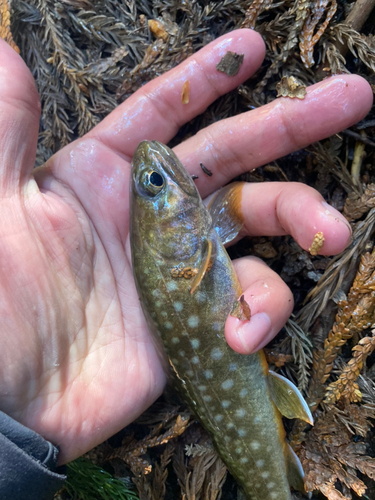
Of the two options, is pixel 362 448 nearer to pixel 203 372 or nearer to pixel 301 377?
pixel 301 377

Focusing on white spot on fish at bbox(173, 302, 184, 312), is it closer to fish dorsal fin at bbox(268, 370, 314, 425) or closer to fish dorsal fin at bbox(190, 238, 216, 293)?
fish dorsal fin at bbox(190, 238, 216, 293)

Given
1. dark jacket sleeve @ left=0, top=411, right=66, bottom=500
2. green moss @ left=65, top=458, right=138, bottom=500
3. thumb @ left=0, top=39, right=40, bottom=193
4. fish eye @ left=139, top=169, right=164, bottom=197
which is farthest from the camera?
→ green moss @ left=65, top=458, right=138, bottom=500

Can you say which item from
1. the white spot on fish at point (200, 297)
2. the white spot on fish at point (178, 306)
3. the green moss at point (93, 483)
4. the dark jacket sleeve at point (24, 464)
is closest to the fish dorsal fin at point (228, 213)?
the white spot on fish at point (200, 297)

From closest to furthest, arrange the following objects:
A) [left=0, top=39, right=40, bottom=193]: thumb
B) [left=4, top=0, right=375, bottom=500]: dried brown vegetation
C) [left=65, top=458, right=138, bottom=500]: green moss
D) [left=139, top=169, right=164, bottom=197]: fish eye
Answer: [left=0, top=39, right=40, bottom=193]: thumb < [left=139, top=169, right=164, bottom=197]: fish eye < [left=4, top=0, right=375, bottom=500]: dried brown vegetation < [left=65, top=458, right=138, bottom=500]: green moss

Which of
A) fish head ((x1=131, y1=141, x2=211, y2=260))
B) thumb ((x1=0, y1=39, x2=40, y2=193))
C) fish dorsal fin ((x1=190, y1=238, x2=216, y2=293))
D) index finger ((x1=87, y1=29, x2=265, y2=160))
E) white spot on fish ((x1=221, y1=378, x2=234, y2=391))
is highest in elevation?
thumb ((x1=0, y1=39, x2=40, y2=193))

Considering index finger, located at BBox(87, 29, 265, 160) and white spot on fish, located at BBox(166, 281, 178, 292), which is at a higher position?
index finger, located at BBox(87, 29, 265, 160)

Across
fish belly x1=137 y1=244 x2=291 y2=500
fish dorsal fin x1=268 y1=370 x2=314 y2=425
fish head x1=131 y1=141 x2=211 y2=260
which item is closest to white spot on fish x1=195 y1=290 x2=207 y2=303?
fish belly x1=137 y1=244 x2=291 y2=500

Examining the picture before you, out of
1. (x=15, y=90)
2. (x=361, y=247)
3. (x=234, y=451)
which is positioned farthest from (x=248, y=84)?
(x=234, y=451)

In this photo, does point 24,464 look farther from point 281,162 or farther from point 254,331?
point 281,162
